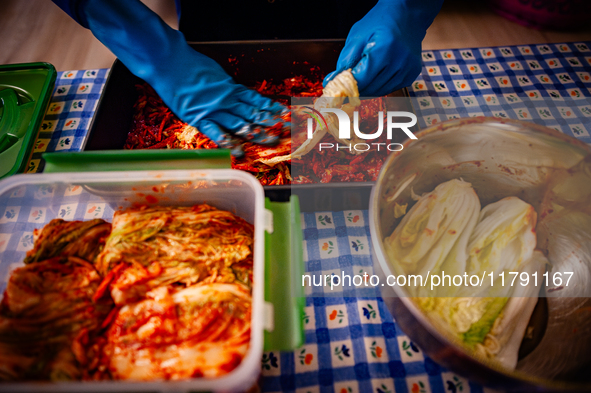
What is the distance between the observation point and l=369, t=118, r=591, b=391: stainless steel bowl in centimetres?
88

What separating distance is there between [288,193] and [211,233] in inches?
11.9

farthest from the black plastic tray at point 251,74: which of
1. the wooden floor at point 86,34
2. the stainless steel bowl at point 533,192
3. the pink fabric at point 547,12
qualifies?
the pink fabric at point 547,12

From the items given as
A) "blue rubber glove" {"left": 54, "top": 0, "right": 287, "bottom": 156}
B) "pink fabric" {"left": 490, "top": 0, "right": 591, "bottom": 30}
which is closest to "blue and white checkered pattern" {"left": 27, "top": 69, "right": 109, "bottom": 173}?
"blue rubber glove" {"left": 54, "top": 0, "right": 287, "bottom": 156}

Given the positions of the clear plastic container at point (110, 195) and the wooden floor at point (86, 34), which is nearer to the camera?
the clear plastic container at point (110, 195)

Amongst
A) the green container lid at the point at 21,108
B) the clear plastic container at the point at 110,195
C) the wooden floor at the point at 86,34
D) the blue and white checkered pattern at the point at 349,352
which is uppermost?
the wooden floor at the point at 86,34


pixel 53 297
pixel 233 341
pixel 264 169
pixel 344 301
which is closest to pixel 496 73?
pixel 264 169

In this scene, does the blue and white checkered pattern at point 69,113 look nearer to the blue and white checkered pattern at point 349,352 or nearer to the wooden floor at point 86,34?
the wooden floor at point 86,34

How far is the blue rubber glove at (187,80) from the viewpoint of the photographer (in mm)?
1244

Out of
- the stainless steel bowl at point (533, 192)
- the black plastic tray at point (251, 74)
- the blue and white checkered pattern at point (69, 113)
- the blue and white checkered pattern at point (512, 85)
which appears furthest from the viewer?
the blue and white checkered pattern at point (512, 85)

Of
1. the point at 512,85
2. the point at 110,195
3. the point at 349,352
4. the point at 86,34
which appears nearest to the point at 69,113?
the point at 86,34

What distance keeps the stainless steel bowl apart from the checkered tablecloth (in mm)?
233

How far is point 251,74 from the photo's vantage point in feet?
5.44

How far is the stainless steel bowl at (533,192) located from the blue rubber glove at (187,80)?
0.62 metres

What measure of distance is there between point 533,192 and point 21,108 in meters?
2.44
